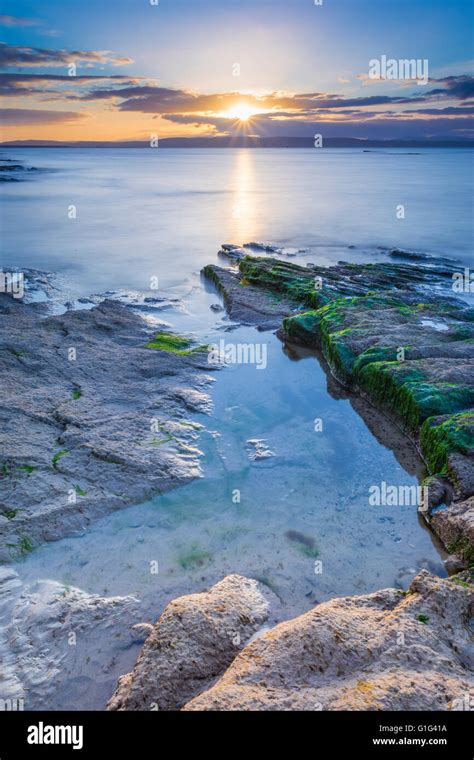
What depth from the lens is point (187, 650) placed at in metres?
4.45

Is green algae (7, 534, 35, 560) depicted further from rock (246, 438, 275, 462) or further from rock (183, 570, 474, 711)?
rock (246, 438, 275, 462)

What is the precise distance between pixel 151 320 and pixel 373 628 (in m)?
→ 10.3

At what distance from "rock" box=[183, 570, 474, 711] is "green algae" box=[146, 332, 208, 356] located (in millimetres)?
7410

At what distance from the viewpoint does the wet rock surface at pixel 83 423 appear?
6680 millimetres

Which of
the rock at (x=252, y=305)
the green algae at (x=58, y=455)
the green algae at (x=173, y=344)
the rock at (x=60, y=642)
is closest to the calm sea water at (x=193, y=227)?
the rock at (x=252, y=305)

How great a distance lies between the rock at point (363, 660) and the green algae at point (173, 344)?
24.3 ft

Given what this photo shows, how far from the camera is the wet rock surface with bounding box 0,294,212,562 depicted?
21.9 ft

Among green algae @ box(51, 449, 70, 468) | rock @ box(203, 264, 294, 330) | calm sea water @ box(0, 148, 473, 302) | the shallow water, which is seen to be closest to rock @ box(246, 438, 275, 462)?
the shallow water

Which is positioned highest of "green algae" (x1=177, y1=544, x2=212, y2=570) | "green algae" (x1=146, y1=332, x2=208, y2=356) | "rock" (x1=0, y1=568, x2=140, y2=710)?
"green algae" (x1=146, y1=332, x2=208, y2=356)

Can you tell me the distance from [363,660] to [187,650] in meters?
1.40

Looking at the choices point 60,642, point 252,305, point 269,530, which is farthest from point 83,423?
point 252,305

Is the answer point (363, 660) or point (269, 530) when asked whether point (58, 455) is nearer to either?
point (269, 530)

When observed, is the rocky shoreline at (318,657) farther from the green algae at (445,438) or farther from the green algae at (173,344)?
the green algae at (173,344)

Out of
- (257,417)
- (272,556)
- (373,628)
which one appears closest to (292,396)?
(257,417)
